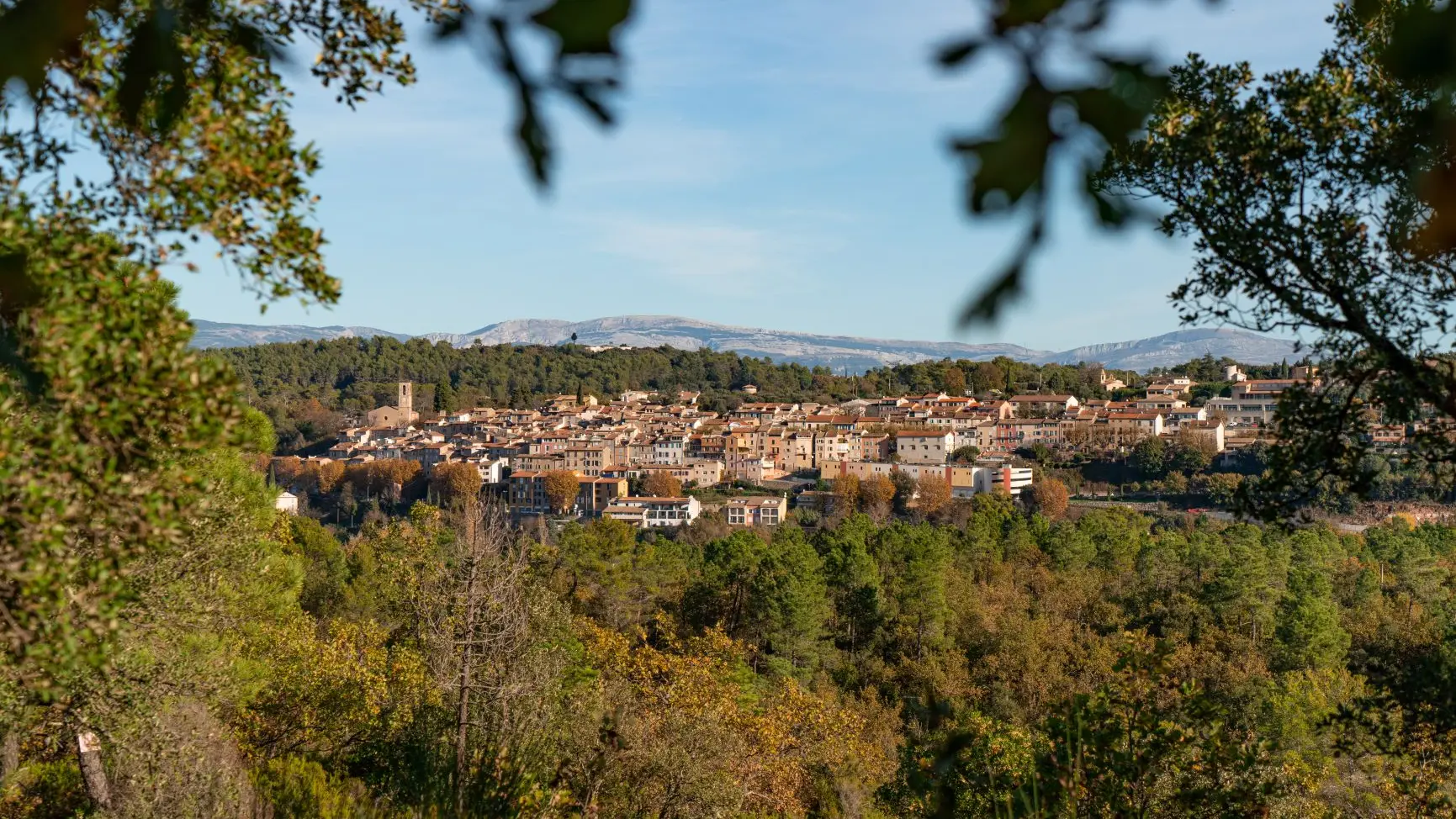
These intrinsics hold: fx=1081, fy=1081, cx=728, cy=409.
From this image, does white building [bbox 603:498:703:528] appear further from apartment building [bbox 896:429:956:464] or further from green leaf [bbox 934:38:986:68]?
green leaf [bbox 934:38:986:68]

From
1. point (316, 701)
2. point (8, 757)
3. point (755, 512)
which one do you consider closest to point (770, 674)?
point (316, 701)

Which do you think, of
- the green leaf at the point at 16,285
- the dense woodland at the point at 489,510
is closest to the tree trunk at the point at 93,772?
the dense woodland at the point at 489,510

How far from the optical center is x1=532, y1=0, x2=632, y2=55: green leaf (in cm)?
55

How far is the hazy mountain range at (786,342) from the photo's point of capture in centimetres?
8262

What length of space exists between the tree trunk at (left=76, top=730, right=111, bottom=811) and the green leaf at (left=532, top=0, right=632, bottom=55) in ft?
18.0

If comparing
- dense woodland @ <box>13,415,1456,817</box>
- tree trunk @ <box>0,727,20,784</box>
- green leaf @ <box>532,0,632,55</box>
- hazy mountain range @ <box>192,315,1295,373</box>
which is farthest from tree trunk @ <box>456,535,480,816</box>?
hazy mountain range @ <box>192,315,1295,373</box>

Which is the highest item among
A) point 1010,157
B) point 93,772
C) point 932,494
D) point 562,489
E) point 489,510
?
point 1010,157

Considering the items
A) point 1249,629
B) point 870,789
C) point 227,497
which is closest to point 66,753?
point 227,497

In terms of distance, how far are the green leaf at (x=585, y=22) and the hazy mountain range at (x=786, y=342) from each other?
6035 centimetres

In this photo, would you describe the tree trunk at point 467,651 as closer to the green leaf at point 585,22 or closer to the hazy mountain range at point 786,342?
the green leaf at point 585,22

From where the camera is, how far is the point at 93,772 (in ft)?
16.7

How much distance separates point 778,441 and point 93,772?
47759mm

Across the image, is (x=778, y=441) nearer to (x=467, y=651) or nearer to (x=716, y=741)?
(x=716, y=741)

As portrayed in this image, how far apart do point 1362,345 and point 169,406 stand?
2960 millimetres
